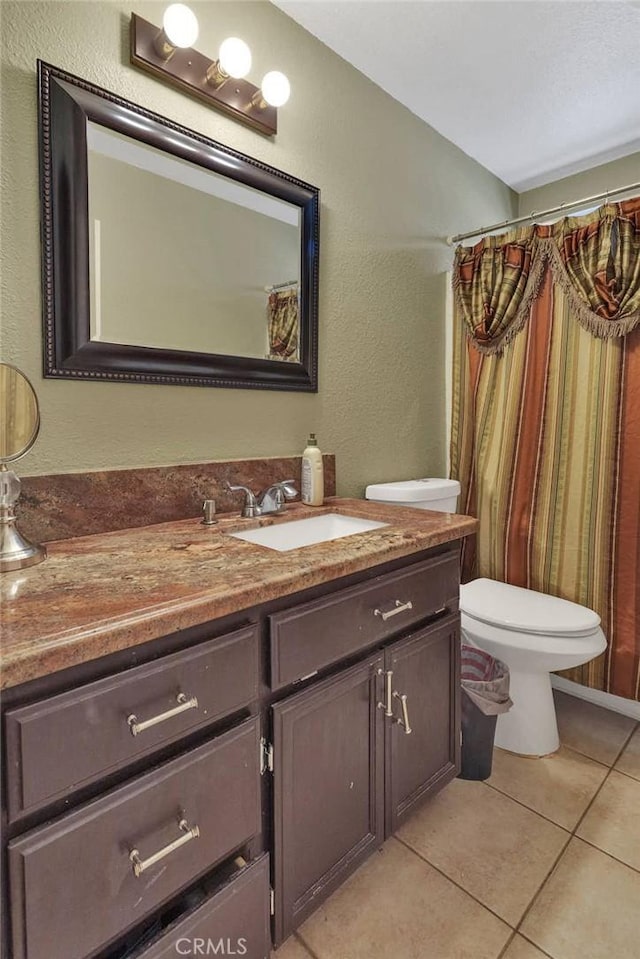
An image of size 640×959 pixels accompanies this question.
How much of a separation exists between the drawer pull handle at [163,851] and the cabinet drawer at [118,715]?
0.15m

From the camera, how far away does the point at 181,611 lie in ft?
2.35

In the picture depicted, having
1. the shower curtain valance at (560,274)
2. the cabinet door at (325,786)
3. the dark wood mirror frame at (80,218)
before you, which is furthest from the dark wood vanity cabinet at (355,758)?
the shower curtain valance at (560,274)

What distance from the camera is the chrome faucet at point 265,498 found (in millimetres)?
1371

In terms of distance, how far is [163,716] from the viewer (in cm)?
72

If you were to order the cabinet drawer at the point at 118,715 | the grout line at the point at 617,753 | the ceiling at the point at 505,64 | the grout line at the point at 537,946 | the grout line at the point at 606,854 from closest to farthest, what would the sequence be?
the cabinet drawer at the point at 118,715, the grout line at the point at 537,946, the grout line at the point at 606,854, the ceiling at the point at 505,64, the grout line at the point at 617,753

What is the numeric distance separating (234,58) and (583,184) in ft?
6.03

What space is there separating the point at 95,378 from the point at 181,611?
705mm

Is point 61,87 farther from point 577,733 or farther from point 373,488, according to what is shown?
point 577,733

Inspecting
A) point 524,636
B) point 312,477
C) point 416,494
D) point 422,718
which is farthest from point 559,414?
point 422,718

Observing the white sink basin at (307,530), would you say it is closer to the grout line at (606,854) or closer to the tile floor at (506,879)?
the tile floor at (506,879)

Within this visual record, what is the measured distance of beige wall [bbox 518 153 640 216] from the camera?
7.07 ft

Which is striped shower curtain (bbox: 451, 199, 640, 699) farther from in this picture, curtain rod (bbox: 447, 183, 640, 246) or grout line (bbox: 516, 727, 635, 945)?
grout line (bbox: 516, 727, 635, 945)

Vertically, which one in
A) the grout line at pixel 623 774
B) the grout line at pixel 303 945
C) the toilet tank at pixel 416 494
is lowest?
the grout line at pixel 303 945

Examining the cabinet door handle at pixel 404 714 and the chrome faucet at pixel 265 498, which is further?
the chrome faucet at pixel 265 498
